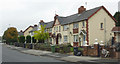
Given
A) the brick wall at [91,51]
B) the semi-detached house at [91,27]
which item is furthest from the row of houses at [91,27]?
the brick wall at [91,51]

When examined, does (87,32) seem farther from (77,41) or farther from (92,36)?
(77,41)

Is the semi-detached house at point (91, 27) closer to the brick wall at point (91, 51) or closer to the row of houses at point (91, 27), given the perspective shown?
the row of houses at point (91, 27)

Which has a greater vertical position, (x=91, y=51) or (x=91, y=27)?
(x=91, y=27)

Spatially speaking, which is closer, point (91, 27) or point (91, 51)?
point (91, 51)

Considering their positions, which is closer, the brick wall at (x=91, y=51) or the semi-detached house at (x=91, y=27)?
the brick wall at (x=91, y=51)

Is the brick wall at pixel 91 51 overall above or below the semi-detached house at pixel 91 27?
below

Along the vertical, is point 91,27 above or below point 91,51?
above

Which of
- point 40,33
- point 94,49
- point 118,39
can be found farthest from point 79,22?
point 94,49

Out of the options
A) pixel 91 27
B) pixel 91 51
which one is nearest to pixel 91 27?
pixel 91 27

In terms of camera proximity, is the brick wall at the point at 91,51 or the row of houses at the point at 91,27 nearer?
the brick wall at the point at 91,51

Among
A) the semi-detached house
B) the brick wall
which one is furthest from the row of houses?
the brick wall

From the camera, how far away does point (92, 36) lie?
96.1ft

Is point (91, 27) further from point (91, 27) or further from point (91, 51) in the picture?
point (91, 51)

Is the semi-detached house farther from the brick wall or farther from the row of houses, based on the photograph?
the brick wall
